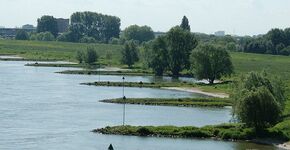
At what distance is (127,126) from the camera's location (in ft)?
208

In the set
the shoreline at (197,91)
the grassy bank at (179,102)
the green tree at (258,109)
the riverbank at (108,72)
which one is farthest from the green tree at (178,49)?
the green tree at (258,109)

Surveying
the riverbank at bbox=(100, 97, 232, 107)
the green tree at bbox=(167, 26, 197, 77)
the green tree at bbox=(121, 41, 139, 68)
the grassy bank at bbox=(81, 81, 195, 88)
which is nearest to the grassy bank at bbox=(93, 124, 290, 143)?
the riverbank at bbox=(100, 97, 232, 107)

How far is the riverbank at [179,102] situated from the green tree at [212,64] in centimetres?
2863

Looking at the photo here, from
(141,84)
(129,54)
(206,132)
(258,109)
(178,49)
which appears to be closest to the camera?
(258,109)

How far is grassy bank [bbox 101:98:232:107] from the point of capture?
283 ft

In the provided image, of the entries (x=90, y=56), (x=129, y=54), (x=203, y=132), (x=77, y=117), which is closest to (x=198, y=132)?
(x=203, y=132)

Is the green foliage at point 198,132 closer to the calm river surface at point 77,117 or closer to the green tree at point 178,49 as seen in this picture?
the calm river surface at point 77,117

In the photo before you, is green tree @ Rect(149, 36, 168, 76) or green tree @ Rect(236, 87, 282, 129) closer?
green tree @ Rect(236, 87, 282, 129)

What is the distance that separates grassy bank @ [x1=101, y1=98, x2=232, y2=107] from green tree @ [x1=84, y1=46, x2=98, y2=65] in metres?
79.0

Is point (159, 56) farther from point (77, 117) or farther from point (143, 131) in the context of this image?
point (143, 131)

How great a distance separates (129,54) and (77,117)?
87858mm

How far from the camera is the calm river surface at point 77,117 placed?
56844mm

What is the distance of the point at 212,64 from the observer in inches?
4651

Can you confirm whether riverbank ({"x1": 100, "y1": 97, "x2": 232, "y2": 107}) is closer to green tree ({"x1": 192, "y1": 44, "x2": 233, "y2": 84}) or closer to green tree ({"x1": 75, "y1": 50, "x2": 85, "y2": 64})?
green tree ({"x1": 192, "y1": 44, "x2": 233, "y2": 84})
